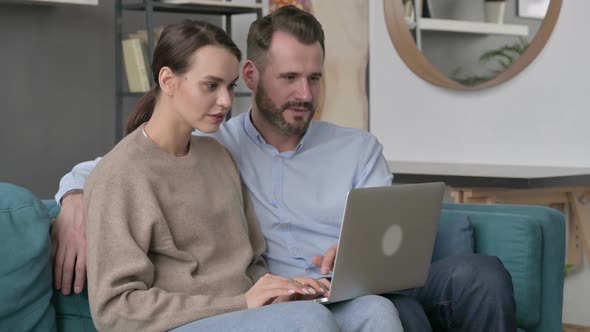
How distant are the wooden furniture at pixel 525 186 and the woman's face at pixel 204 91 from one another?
1557 mm

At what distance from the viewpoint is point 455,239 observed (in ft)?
7.83

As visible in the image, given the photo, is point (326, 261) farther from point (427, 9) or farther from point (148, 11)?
point (427, 9)

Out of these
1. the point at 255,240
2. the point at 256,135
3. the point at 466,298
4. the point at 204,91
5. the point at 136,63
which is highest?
the point at 136,63

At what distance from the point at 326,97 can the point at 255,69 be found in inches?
77.7

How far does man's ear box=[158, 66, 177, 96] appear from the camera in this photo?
1.90 m

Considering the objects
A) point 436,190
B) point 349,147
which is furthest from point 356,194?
point 349,147

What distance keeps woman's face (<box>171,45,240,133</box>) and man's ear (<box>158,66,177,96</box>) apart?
11mm

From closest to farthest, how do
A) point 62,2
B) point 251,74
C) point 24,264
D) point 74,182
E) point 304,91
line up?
point 24,264 < point 74,182 < point 304,91 < point 251,74 < point 62,2

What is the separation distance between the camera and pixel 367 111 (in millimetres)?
4340

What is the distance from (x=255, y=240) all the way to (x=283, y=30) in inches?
21.8

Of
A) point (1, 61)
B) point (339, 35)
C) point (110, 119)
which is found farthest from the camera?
point (339, 35)

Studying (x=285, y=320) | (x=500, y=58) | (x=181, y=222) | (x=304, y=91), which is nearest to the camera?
(x=285, y=320)

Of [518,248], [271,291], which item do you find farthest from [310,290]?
[518,248]

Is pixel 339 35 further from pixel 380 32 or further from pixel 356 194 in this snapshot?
pixel 356 194
